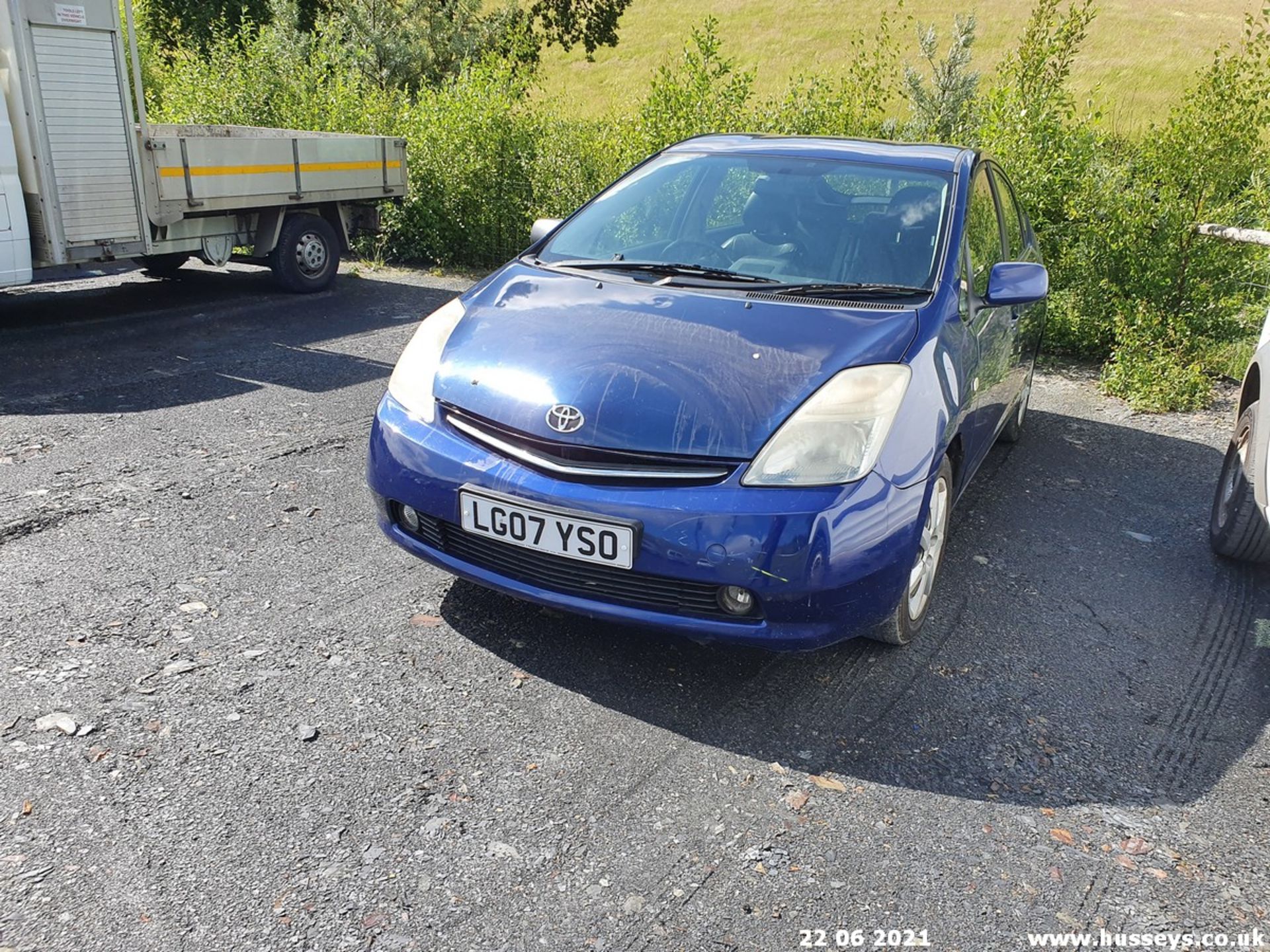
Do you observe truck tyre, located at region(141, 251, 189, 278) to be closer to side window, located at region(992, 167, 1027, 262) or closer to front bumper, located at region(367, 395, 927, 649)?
side window, located at region(992, 167, 1027, 262)

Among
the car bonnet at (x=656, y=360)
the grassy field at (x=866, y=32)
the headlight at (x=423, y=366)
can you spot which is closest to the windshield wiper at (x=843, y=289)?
the car bonnet at (x=656, y=360)

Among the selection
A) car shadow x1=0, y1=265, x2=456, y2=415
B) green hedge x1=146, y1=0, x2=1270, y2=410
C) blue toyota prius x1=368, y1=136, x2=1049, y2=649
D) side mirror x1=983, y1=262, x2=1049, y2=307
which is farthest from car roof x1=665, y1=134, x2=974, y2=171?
green hedge x1=146, y1=0, x2=1270, y2=410

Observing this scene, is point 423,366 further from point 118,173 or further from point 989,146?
point 989,146

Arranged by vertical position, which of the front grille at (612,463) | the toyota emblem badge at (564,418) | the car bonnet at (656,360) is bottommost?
the front grille at (612,463)

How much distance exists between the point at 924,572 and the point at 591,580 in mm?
1257

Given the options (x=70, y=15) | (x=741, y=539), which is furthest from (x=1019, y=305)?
(x=70, y=15)

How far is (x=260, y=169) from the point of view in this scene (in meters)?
8.73

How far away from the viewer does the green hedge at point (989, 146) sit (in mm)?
7242

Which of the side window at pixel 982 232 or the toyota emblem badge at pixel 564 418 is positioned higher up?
the side window at pixel 982 232

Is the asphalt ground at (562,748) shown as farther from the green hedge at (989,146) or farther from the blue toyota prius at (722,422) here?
the green hedge at (989,146)

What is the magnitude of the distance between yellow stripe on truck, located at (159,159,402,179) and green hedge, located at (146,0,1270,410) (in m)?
1.38

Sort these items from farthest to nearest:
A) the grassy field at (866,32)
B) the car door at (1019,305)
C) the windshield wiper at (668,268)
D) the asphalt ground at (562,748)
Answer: the grassy field at (866,32)
the car door at (1019,305)
the windshield wiper at (668,268)
the asphalt ground at (562,748)

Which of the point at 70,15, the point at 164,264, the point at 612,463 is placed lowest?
the point at 164,264

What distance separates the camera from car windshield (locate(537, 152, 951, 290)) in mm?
3812
